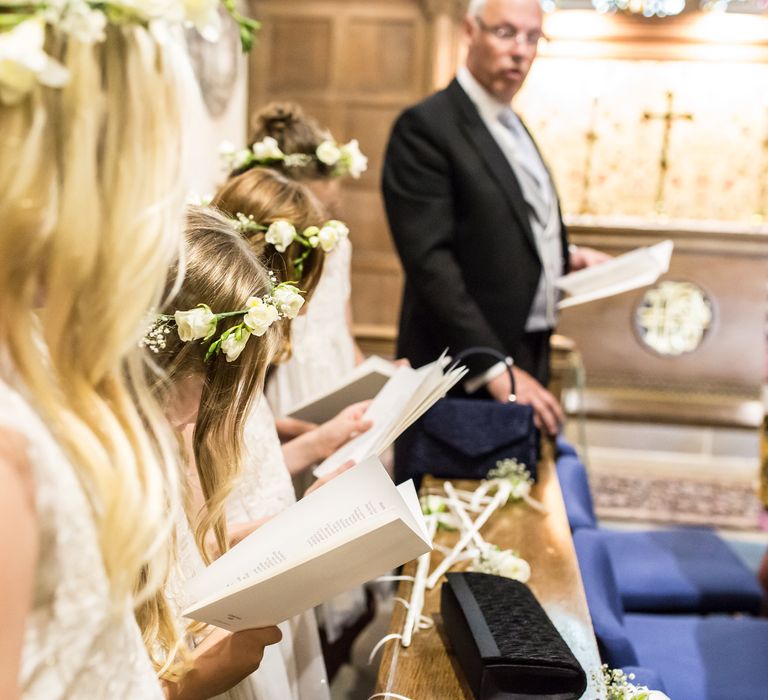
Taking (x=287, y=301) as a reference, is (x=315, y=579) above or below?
below

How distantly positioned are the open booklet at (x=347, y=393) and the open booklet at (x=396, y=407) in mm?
88

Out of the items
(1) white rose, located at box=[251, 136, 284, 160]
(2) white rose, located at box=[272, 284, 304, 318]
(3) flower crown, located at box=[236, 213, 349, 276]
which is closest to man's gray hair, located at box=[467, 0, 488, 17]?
(1) white rose, located at box=[251, 136, 284, 160]

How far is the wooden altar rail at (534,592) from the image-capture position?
4.96ft

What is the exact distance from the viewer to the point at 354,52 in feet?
23.7

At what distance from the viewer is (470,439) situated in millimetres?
2594

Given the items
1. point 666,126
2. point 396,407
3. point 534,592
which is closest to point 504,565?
point 534,592

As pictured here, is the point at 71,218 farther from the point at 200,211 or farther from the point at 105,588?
the point at 200,211

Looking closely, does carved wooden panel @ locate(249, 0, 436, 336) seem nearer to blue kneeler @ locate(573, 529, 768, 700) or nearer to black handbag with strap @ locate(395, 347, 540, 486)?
black handbag with strap @ locate(395, 347, 540, 486)

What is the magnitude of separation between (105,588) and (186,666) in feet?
1.44

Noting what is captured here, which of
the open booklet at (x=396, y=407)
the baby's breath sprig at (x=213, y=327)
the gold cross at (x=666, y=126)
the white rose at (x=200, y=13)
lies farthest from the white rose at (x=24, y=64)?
the gold cross at (x=666, y=126)

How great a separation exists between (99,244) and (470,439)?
185 centimetres

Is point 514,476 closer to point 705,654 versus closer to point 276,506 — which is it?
point 705,654

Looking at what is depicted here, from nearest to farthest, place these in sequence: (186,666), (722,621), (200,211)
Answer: (186,666) → (200,211) → (722,621)

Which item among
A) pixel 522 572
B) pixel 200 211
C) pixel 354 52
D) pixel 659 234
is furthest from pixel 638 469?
pixel 200 211
